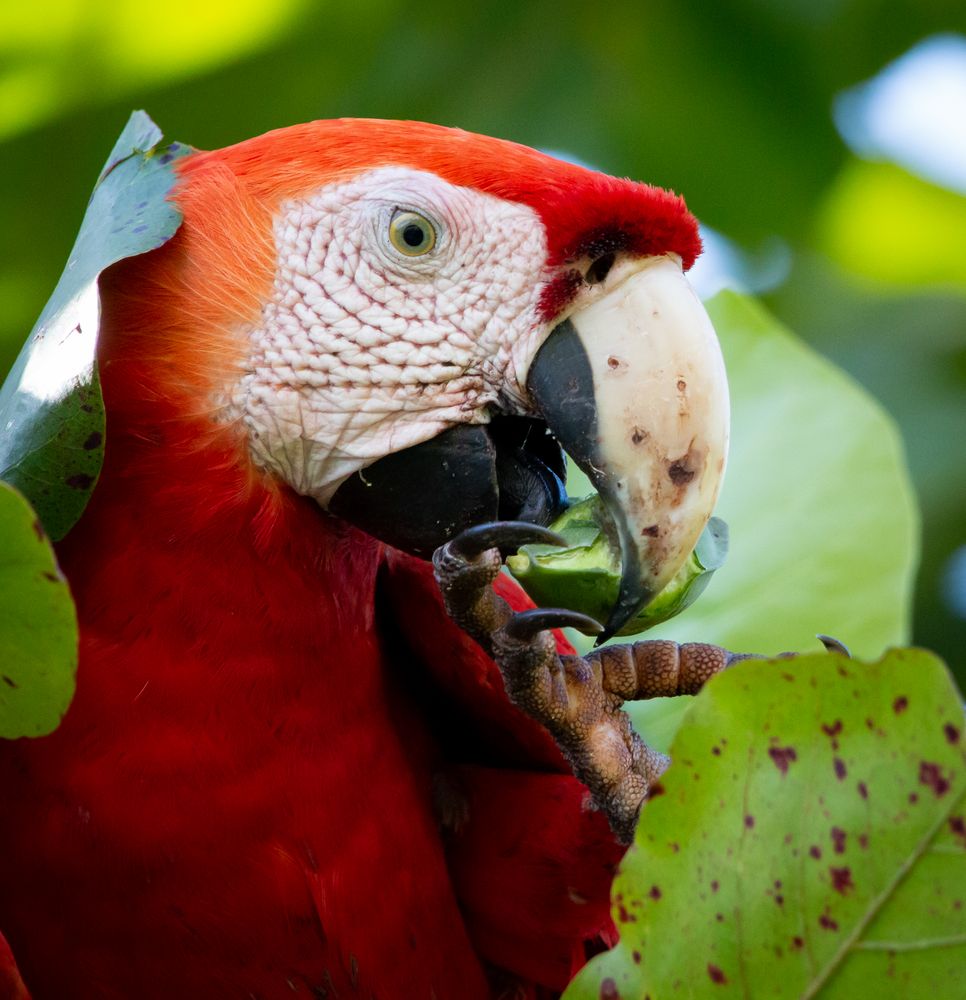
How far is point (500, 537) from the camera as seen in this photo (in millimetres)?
1067

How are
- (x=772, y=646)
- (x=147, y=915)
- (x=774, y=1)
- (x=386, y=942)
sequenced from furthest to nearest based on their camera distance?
(x=774, y=1) → (x=772, y=646) → (x=386, y=942) → (x=147, y=915)

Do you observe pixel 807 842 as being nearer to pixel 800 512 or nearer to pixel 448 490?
pixel 448 490

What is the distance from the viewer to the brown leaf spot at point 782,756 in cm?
75

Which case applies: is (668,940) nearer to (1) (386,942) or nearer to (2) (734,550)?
(1) (386,942)

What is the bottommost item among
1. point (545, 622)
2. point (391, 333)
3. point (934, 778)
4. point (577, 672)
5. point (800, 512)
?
point (800, 512)

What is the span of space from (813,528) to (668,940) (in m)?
1.10

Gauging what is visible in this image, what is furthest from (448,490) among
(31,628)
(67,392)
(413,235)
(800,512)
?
(800,512)

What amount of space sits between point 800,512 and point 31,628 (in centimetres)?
128

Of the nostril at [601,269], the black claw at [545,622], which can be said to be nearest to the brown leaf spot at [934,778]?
the black claw at [545,622]

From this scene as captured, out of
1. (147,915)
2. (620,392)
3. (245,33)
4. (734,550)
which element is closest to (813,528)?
(734,550)

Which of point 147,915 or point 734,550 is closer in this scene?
point 147,915

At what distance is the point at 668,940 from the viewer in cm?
Result: 78

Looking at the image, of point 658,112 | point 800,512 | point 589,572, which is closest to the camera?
point 589,572

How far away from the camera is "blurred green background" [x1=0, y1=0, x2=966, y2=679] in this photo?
1984 mm
